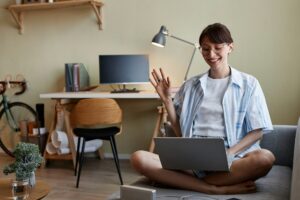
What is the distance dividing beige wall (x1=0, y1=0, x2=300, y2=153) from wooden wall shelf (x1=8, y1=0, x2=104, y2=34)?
6 centimetres

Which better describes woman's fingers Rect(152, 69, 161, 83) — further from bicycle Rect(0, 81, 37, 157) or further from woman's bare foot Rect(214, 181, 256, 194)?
bicycle Rect(0, 81, 37, 157)

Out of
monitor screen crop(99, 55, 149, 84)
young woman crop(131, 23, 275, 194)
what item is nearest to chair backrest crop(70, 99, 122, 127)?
monitor screen crop(99, 55, 149, 84)

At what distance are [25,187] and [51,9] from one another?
292 centimetres

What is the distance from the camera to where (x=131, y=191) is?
152cm

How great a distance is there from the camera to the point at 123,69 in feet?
12.8

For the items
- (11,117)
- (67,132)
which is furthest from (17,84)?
(67,132)

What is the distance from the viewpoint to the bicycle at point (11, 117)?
4.47 m

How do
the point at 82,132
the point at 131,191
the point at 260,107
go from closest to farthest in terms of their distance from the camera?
→ the point at 131,191
the point at 260,107
the point at 82,132

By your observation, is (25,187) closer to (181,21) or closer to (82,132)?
(82,132)

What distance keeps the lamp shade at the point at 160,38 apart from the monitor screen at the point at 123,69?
0.82ft

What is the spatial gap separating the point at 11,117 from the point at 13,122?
73 mm

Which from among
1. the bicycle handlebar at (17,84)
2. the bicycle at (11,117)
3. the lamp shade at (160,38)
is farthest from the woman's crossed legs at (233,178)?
the bicycle handlebar at (17,84)

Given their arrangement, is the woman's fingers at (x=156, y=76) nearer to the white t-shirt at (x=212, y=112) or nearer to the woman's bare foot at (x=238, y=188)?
the white t-shirt at (x=212, y=112)

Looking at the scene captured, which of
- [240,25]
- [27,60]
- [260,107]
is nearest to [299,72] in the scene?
[240,25]
